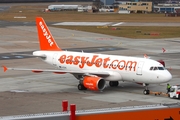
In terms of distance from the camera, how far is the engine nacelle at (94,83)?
43406mm

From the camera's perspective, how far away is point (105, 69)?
46219 mm

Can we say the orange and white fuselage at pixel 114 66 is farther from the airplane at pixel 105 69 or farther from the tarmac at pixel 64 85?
the tarmac at pixel 64 85

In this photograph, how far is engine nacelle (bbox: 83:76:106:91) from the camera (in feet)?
142

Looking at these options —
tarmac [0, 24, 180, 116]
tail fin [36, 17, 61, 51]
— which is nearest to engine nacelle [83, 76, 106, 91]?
tarmac [0, 24, 180, 116]

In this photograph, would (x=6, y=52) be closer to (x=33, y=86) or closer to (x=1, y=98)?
(x=33, y=86)

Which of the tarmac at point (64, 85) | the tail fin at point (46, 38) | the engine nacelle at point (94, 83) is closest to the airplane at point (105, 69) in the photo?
the engine nacelle at point (94, 83)

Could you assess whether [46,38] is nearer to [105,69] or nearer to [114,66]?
[105,69]

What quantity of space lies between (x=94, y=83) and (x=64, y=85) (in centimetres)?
675

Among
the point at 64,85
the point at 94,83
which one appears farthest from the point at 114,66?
the point at 64,85

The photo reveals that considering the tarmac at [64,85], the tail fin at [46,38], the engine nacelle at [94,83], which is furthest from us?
the tail fin at [46,38]

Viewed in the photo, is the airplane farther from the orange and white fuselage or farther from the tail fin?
the tail fin

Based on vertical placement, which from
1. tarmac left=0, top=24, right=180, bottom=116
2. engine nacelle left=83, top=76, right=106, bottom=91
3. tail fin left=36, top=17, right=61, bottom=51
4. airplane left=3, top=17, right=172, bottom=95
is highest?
tail fin left=36, top=17, right=61, bottom=51

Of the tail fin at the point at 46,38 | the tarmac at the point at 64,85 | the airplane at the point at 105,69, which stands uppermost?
the tail fin at the point at 46,38

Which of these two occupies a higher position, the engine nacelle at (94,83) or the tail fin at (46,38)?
the tail fin at (46,38)
